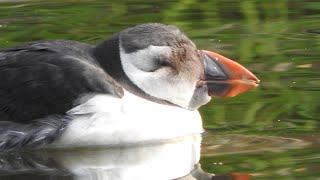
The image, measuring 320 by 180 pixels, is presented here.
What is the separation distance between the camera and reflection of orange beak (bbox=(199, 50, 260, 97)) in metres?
8.30

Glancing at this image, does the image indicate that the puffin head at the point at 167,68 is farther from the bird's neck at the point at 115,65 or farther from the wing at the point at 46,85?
the wing at the point at 46,85

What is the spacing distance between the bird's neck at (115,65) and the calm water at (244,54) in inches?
19.2

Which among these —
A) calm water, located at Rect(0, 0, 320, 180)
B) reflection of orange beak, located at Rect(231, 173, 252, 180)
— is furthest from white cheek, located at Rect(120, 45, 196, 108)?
reflection of orange beak, located at Rect(231, 173, 252, 180)

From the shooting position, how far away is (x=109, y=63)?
8.08 m

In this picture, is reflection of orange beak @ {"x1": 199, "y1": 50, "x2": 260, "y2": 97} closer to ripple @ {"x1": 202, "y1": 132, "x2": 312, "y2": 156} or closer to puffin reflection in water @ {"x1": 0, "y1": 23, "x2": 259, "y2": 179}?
puffin reflection in water @ {"x1": 0, "y1": 23, "x2": 259, "y2": 179}

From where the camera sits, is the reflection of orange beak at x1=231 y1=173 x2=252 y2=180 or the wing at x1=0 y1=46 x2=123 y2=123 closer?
the reflection of orange beak at x1=231 y1=173 x2=252 y2=180

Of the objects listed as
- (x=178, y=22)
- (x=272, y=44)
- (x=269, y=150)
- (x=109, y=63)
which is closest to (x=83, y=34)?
(x=178, y=22)

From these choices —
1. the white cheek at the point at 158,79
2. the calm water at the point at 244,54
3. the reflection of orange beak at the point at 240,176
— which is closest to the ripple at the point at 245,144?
the calm water at the point at 244,54

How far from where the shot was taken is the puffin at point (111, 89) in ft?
25.6

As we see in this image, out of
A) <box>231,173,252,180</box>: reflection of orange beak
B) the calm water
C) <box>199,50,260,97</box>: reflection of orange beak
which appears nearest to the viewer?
<box>231,173,252,180</box>: reflection of orange beak

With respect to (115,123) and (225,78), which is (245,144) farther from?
(115,123)

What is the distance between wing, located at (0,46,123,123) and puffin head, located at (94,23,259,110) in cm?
19

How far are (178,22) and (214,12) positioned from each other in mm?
449

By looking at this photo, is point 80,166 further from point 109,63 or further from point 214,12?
point 214,12
